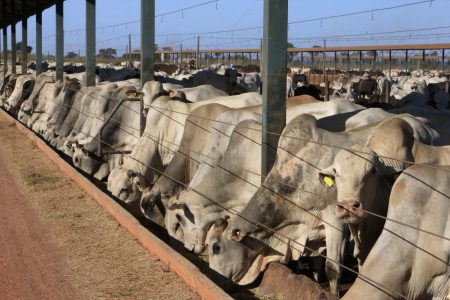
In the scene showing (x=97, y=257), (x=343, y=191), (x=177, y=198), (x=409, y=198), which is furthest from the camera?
(x=177, y=198)

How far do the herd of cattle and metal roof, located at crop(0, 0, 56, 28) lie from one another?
1448 cm

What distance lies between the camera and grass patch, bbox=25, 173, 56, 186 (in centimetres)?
1248

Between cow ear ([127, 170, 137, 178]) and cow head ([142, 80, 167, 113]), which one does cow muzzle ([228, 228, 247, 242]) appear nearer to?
cow ear ([127, 170, 137, 178])

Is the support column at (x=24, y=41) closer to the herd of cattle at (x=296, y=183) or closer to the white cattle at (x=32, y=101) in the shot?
the white cattle at (x=32, y=101)

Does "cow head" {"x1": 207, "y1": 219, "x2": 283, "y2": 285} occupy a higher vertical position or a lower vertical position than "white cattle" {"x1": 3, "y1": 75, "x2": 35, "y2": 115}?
lower

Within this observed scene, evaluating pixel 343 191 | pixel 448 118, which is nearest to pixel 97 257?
pixel 343 191

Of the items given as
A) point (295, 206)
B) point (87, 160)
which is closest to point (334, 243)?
point (295, 206)

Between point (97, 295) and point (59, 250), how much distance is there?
5.48 feet

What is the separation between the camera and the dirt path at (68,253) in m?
6.83

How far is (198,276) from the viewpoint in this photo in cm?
654

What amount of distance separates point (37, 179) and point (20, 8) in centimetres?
2012

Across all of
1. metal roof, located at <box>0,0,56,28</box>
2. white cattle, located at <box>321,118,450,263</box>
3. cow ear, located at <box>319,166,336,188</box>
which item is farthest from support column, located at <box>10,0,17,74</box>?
cow ear, located at <box>319,166,336,188</box>

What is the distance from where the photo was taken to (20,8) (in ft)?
102

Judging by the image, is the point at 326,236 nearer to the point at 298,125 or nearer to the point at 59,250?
the point at 298,125
